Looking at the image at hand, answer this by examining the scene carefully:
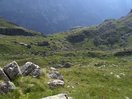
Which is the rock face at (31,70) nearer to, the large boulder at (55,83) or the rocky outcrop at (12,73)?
the rocky outcrop at (12,73)

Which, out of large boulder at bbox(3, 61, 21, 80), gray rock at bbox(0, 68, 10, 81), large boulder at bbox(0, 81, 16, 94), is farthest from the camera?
large boulder at bbox(3, 61, 21, 80)

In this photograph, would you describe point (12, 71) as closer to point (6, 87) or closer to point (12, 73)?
point (12, 73)

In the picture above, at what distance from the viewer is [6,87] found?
27.7 metres

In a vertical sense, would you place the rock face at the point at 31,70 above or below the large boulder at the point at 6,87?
above

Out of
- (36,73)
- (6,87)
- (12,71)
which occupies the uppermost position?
(12,71)

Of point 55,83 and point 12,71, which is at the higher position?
point 12,71

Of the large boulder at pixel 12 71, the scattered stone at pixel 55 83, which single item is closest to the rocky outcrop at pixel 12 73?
the large boulder at pixel 12 71

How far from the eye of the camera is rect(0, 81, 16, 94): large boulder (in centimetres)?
2742

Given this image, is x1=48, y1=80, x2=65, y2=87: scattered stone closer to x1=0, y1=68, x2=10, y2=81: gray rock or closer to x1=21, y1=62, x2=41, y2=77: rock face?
x1=21, y1=62, x2=41, y2=77: rock face

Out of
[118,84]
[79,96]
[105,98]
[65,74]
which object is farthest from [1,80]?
[118,84]

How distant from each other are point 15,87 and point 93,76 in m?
16.0

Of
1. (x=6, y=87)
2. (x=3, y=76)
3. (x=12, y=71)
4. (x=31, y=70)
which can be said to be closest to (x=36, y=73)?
(x=31, y=70)

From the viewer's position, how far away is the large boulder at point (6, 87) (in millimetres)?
27425

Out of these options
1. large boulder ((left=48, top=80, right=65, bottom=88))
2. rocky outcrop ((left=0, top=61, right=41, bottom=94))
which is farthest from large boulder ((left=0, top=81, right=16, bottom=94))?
large boulder ((left=48, top=80, right=65, bottom=88))
